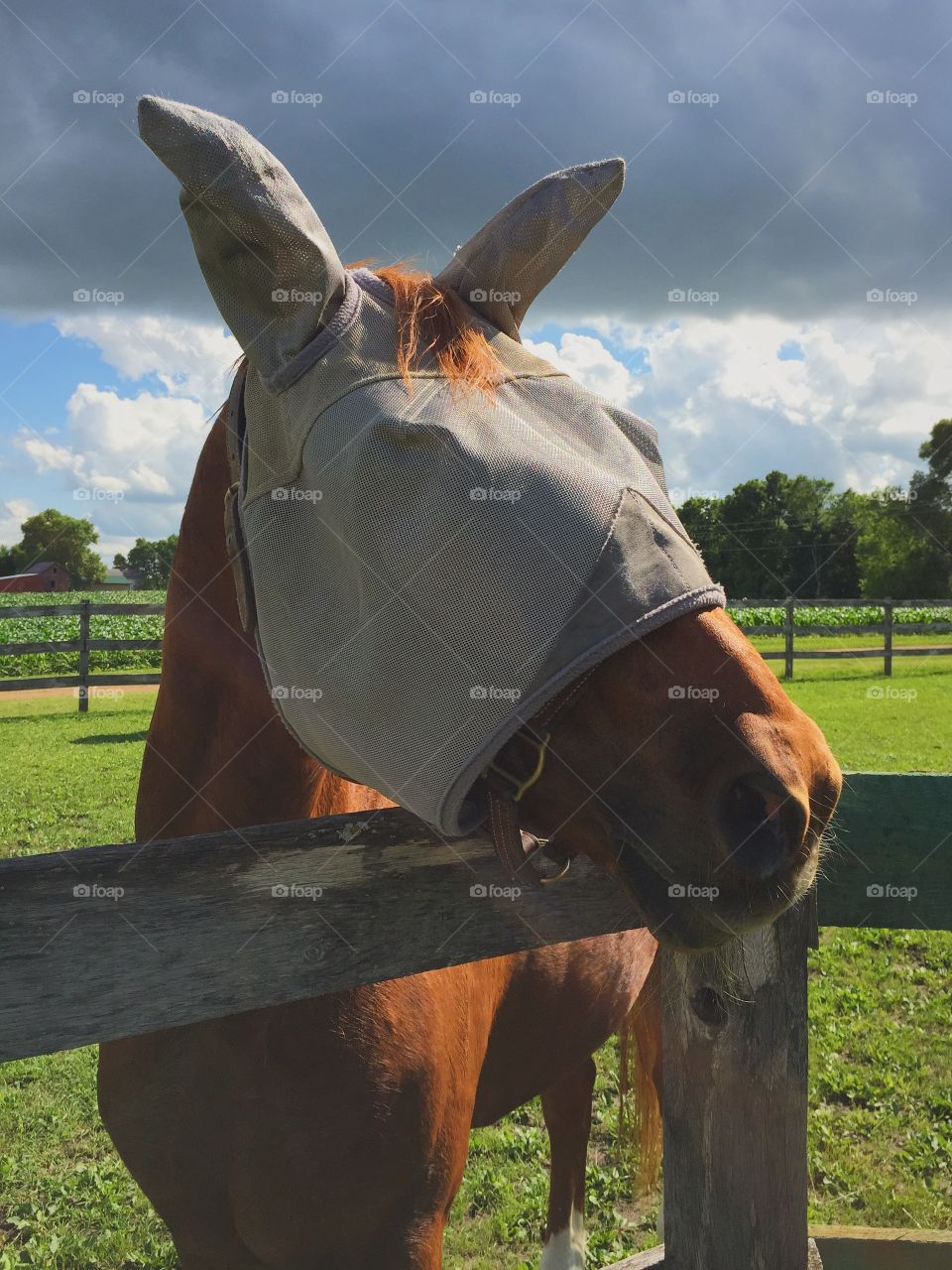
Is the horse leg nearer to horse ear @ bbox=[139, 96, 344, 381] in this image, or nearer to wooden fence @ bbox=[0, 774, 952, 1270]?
wooden fence @ bbox=[0, 774, 952, 1270]

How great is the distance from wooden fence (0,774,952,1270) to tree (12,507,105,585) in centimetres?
5350

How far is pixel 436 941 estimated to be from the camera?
162 cm

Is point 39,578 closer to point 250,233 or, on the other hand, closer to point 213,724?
point 213,724

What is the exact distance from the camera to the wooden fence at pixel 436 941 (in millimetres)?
1279

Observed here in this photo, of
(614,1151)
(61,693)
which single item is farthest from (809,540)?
(614,1151)

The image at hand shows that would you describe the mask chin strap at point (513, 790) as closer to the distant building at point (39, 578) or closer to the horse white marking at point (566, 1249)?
the horse white marking at point (566, 1249)

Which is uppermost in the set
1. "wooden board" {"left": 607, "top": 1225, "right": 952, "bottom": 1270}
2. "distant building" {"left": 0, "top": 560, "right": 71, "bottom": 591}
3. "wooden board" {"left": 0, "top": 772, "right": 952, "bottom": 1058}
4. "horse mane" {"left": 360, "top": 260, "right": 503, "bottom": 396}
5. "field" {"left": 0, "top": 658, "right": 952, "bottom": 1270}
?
"distant building" {"left": 0, "top": 560, "right": 71, "bottom": 591}

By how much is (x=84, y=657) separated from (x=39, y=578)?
52.7 meters

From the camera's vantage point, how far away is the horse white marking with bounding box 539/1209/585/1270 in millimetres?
3213

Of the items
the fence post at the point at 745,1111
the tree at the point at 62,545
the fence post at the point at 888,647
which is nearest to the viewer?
the fence post at the point at 745,1111

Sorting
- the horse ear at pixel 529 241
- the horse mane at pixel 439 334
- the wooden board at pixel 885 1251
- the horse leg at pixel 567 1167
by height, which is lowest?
the horse leg at pixel 567 1167

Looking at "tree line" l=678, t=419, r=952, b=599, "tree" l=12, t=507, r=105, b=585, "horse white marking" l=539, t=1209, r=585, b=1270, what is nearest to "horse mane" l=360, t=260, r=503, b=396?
"horse white marking" l=539, t=1209, r=585, b=1270

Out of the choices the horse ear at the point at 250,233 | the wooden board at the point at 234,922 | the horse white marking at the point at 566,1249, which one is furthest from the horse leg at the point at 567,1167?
the horse ear at the point at 250,233

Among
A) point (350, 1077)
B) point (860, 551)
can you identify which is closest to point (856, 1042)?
point (350, 1077)
